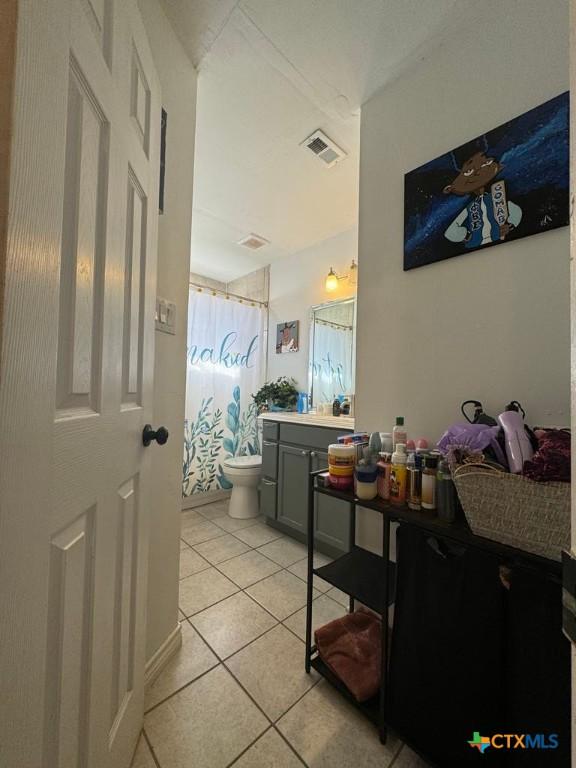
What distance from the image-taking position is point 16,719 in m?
0.34

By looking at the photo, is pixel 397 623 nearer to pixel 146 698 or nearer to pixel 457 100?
pixel 146 698

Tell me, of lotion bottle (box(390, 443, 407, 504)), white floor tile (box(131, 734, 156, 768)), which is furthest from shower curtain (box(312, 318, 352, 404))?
white floor tile (box(131, 734, 156, 768))

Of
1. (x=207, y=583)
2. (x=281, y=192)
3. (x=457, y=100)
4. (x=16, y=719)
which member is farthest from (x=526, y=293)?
(x=207, y=583)

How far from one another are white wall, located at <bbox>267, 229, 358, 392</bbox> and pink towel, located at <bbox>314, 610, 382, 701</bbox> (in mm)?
1811

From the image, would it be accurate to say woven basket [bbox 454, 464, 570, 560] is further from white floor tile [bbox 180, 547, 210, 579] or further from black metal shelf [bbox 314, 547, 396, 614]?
white floor tile [bbox 180, 547, 210, 579]

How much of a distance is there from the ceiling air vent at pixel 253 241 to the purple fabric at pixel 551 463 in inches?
101

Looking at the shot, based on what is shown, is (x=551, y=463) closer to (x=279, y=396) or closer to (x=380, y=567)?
(x=380, y=567)

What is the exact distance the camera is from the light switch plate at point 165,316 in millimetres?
1094

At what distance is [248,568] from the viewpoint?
68.5 inches

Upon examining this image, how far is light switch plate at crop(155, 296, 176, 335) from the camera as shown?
1094 mm

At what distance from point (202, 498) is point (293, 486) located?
3.59 feet

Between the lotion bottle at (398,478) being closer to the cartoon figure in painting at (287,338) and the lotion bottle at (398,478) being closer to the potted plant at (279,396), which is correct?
the potted plant at (279,396)

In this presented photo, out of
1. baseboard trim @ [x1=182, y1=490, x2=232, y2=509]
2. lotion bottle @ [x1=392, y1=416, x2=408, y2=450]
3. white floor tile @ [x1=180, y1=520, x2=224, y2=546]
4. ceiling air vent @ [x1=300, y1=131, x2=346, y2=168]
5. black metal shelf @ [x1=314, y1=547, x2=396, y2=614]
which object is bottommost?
white floor tile @ [x1=180, y1=520, x2=224, y2=546]

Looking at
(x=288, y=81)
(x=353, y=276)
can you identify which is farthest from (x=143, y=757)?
(x=353, y=276)
